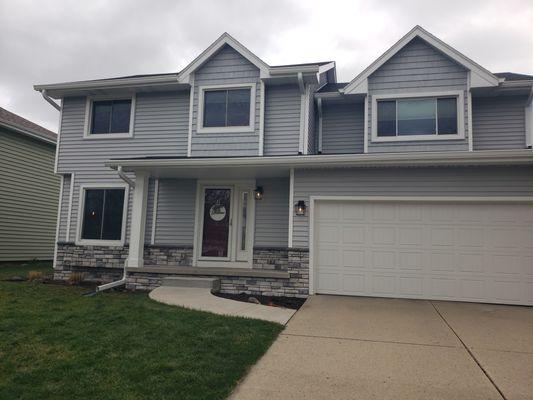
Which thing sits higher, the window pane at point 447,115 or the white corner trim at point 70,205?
the window pane at point 447,115

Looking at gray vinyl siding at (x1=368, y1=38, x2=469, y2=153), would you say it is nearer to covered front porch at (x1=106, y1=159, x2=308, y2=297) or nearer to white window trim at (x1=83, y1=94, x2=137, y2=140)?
covered front porch at (x1=106, y1=159, x2=308, y2=297)

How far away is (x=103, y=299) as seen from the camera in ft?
24.8

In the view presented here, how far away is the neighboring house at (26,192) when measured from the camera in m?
14.0

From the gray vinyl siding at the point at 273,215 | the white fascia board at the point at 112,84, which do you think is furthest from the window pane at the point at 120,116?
the gray vinyl siding at the point at 273,215

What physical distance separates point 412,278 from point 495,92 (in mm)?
5707

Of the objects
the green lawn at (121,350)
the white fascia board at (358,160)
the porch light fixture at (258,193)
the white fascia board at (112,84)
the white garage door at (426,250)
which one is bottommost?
the green lawn at (121,350)

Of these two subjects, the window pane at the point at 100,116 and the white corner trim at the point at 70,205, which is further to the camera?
the window pane at the point at 100,116

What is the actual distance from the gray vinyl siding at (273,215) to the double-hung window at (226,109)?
1.68 metres

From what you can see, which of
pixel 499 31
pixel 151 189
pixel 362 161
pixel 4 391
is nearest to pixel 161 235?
pixel 151 189

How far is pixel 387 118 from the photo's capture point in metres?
10.6

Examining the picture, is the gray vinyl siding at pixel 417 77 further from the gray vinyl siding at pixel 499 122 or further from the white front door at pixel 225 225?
the white front door at pixel 225 225

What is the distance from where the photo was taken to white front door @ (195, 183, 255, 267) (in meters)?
10.3

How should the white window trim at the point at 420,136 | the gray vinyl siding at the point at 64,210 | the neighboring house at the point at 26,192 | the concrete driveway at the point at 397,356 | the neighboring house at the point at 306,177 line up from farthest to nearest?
the neighboring house at the point at 26,192, the gray vinyl siding at the point at 64,210, the white window trim at the point at 420,136, the neighboring house at the point at 306,177, the concrete driveway at the point at 397,356

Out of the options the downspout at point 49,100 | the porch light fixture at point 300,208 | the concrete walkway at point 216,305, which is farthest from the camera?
the downspout at point 49,100
